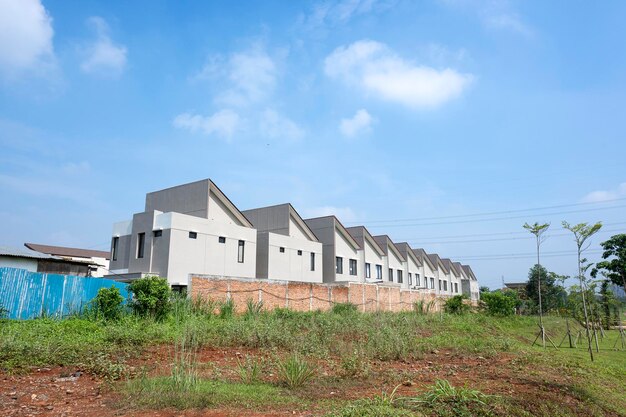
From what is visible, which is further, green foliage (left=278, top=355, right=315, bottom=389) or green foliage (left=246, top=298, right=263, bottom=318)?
green foliage (left=246, top=298, right=263, bottom=318)

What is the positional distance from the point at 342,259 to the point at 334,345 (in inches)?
927

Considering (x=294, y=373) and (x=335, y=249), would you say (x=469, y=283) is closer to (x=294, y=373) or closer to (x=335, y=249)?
(x=335, y=249)

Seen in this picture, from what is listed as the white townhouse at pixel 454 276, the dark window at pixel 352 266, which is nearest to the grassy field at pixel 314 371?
the dark window at pixel 352 266

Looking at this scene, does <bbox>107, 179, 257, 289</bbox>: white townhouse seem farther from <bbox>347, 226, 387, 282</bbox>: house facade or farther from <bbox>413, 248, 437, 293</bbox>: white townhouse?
<bbox>413, 248, 437, 293</bbox>: white townhouse

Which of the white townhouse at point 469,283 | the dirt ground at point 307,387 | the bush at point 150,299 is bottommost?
the dirt ground at point 307,387

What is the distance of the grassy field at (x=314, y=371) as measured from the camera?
5.16 metres

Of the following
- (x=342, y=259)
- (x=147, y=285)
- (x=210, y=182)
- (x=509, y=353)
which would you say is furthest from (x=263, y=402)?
(x=342, y=259)

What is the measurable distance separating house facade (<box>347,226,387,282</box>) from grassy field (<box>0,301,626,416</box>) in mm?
23022

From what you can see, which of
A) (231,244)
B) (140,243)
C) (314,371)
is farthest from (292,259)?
(314,371)

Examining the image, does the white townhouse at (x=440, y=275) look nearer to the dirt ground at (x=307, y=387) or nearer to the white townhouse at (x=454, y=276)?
the white townhouse at (x=454, y=276)

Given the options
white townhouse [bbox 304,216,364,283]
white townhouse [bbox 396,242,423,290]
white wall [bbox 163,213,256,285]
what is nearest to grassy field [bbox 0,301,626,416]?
white wall [bbox 163,213,256,285]

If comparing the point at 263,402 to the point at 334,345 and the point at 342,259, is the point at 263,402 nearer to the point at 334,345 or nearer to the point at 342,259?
the point at 334,345

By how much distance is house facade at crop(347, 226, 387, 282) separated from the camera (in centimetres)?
3588

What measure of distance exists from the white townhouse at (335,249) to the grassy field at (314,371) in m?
19.8
